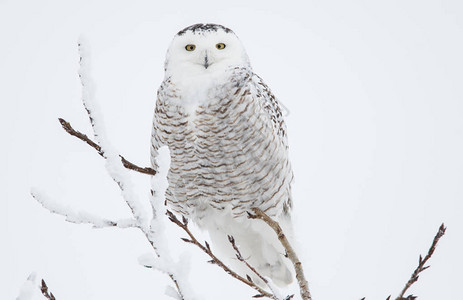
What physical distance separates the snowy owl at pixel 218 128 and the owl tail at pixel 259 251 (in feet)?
1.25

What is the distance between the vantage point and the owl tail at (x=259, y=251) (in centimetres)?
480

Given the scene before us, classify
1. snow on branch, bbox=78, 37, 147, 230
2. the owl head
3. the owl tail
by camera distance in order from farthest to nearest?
the owl tail → the owl head → snow on branch, bbox=78, 37, 147, 230

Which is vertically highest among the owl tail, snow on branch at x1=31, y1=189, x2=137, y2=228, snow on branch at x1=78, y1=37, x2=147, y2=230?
snow on branch at x1=78, y1=37, x2=147, y2=230

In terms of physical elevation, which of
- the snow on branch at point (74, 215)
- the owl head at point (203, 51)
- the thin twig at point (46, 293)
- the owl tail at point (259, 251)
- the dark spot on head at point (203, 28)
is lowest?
the owl tail at point (259, 251)

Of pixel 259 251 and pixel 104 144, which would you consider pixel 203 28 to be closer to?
pixel 259 251

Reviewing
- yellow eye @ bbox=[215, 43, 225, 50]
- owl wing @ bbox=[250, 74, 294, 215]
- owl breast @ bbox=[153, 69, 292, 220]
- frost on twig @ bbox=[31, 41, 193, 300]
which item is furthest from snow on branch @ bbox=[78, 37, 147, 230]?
Result: owl wing @ bbox=[250, 74, 294, 215]

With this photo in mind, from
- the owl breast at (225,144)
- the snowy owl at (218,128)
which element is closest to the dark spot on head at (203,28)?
the snowy owl at (218,128)

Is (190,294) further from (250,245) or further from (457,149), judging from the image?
(457,149)

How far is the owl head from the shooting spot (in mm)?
3973

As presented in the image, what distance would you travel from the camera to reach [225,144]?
4023 millimetres

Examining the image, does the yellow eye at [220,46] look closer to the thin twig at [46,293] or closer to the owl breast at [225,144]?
the owl breast at [225,144]

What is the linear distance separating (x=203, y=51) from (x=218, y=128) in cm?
48

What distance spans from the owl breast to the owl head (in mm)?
102

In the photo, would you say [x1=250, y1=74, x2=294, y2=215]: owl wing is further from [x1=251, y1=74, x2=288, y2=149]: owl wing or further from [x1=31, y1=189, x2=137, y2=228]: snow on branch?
[x1=31, y1=189, x2=137, y2=228]: snow on branch
